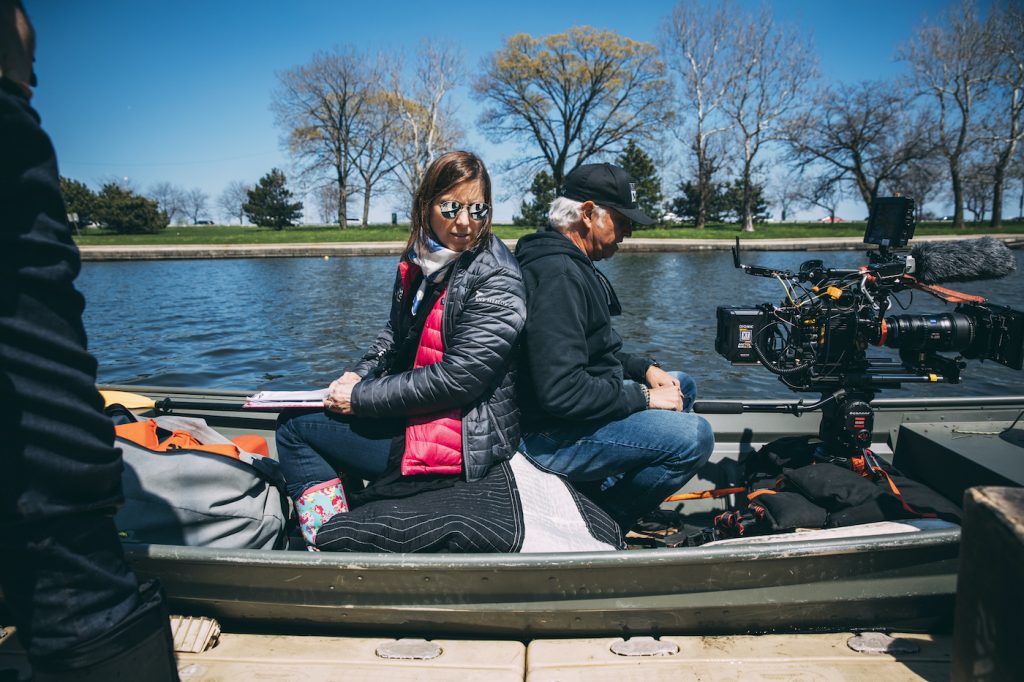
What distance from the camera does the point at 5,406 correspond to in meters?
1.30

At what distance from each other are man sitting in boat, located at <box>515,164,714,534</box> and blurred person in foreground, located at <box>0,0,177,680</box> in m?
1.34

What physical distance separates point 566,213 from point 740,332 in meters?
1.07

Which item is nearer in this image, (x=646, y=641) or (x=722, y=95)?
(x=646, y=641)

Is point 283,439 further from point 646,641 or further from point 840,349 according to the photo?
point 840,349

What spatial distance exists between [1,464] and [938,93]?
39.0 meters

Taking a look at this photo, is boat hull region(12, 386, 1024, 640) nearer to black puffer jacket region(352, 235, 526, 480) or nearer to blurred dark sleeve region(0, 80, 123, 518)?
black puffer jacket region(352, 235, 526, 480)

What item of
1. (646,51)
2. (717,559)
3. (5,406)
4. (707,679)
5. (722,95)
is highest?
(646,51)

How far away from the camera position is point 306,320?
39.3ft

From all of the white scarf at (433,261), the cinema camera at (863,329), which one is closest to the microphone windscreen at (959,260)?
the cinema camera at (863,329)

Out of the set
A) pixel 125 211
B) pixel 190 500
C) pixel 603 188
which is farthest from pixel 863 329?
pixel 125 211

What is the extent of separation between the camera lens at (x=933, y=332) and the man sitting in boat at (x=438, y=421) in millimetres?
1635

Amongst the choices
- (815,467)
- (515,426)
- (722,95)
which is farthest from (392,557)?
(722,95)

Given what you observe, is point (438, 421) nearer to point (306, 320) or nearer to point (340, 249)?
point (306, 320)

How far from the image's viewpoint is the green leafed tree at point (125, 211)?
1486 inches
